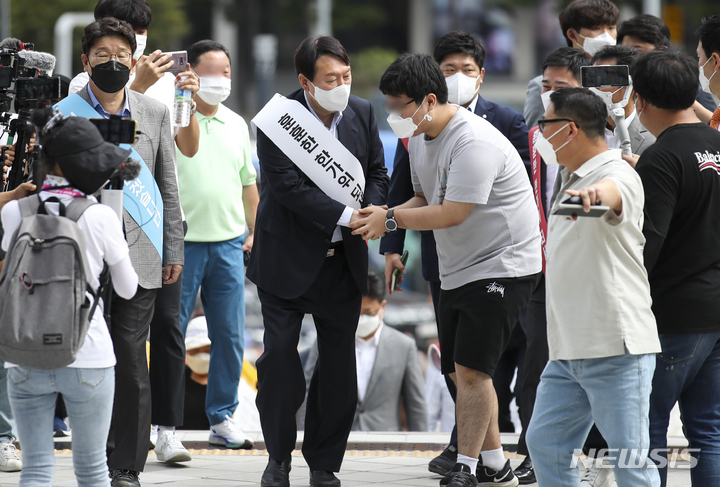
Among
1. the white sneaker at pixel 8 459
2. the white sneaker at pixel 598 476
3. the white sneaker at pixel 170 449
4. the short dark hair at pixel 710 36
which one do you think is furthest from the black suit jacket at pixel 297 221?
the short dark hair at pixel 710 36

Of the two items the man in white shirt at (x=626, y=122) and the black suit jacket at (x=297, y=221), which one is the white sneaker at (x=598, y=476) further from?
the man in white shirt at (x=626, y=122)

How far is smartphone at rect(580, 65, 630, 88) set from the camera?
3.95m

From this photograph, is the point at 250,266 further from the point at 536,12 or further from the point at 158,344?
the point at 536,12

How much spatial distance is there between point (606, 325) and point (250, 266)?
2.03 m

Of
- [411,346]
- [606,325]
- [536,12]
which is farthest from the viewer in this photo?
[536,12]

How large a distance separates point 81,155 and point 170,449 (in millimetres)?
2170

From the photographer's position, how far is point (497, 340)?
439cm

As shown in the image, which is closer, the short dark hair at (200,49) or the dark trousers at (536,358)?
the dark trousers at (536,358)

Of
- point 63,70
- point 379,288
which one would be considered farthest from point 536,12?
point 379,288

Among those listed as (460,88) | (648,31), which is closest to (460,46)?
(460,88)

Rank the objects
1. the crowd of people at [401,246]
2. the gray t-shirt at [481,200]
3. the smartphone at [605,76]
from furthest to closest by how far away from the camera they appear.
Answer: the gray t-shirt at [481,200], the smartphone at [605,76], the crowd of people at [401,246]

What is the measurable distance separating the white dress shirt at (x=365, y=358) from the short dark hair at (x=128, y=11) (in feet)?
10.5

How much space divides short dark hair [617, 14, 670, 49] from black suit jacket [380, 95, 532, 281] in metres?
1.13

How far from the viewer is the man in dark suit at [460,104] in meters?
4.97
